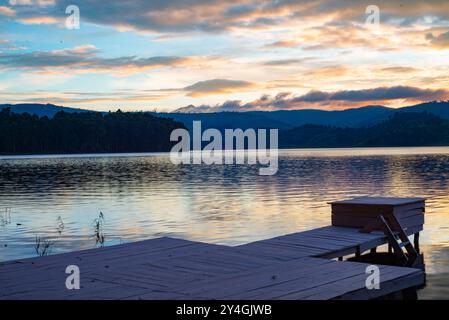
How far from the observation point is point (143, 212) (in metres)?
40.7

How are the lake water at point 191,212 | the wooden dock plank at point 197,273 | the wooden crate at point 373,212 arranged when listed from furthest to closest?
the lake water at point 191,212 → the wooden crate at point 373,212 → the wooden dock plank at point 197,273

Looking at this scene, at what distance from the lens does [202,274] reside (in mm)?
14570

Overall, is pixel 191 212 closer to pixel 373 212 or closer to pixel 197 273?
pixel 373 212

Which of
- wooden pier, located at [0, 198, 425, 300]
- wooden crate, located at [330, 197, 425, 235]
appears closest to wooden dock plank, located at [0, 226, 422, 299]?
wooden pier, located at [0, 198, 425, 300]

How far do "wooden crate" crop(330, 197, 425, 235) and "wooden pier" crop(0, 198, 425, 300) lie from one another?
351cm

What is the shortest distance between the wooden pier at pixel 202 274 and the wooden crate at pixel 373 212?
351 centimetres

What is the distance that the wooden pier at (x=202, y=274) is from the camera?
12734 millimetres

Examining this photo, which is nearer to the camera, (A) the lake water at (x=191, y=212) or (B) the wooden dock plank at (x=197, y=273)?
(B) the wooden dock plank at (x=197, y=273)

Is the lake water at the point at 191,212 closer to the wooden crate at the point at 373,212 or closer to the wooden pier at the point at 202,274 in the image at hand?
the wooden crate at the point at 373,212

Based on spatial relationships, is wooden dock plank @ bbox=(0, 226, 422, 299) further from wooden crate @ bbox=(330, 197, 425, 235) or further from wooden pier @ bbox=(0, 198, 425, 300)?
wooden crate @ bbox=(330, 197, 425, 235)

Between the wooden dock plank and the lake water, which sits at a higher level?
the wooden dock plank

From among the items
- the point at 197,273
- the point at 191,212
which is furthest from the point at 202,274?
the point at 191,212

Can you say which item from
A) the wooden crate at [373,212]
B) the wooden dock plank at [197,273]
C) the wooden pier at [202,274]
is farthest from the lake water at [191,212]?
the wooden dock plank at [197,273]

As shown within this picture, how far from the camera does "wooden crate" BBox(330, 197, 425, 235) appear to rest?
22500mm
